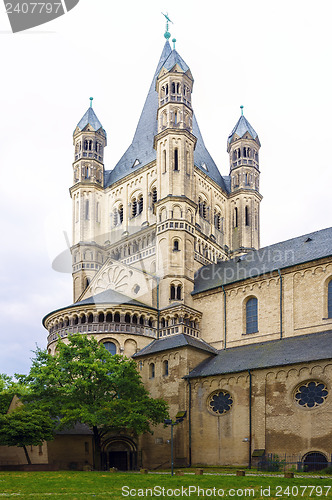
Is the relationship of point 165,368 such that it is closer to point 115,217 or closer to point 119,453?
point 119,453

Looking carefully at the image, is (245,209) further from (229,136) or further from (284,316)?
(284,316)

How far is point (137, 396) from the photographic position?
1720 inches

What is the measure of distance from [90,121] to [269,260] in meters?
35.9

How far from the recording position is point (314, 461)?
37969 millimetres

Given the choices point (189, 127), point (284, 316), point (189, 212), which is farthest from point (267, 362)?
point (189, 127)

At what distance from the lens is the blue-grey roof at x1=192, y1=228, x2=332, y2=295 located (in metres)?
50.7

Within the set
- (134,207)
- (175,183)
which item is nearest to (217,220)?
(134,207)

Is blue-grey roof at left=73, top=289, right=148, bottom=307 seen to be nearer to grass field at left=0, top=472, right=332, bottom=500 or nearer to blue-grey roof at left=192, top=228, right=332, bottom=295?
blue-grey roof at left=192, top=228, right=332, bottom=295

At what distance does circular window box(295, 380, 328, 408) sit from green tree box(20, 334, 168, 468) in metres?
9.88

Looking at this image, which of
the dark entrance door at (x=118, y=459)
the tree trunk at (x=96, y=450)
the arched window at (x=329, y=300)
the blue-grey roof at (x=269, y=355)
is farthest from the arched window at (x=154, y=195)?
the tree trunk at (x=96, y=450)

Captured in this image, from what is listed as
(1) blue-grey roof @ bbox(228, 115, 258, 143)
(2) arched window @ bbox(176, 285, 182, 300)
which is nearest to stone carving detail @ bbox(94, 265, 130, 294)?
(2) arched window @ bbox(176, 285, 182, 300)

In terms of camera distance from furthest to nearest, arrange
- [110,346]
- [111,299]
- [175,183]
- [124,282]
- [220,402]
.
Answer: [175,183] → [124,282] → [111,299] → [110,346] → [220,402]

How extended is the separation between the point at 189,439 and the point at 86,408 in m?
9.01

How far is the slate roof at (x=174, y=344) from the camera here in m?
49.3
